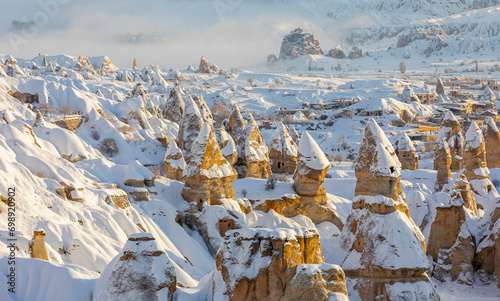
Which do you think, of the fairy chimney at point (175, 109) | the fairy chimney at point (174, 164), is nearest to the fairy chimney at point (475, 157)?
the fairy chimney at point (174, 164)

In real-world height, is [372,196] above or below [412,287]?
above

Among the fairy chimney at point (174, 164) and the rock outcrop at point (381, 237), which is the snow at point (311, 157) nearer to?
the rock outcrop at point (381, 237)

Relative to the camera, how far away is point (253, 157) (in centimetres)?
3453

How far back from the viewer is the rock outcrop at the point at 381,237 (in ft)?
61.1

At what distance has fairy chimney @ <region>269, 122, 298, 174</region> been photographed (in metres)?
35.2

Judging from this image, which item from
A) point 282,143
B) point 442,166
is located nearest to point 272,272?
point 282,143

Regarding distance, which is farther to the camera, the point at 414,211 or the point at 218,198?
the point at 414,211

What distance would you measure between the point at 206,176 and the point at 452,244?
36.1 ft

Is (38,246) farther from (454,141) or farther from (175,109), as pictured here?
(175,109)

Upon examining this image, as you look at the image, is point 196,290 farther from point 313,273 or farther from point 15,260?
point 15,260

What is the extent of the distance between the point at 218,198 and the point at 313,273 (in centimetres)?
1384

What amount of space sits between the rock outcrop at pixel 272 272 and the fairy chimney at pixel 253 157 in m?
19.7

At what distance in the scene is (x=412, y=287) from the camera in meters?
18.4

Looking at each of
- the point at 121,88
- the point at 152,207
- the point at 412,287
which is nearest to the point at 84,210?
the point at 152,207
